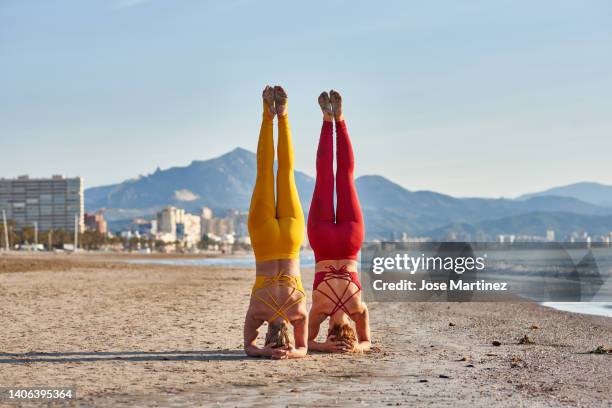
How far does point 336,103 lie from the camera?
14820 mm

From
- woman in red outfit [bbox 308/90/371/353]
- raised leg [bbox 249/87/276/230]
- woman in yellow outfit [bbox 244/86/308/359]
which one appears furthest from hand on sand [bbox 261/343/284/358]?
raised leg [bbox 249/87/276/230]

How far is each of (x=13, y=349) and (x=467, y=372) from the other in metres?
7.70

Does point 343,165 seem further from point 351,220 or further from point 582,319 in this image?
point 582,319

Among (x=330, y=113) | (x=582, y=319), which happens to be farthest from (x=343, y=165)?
(x=582, y=319)

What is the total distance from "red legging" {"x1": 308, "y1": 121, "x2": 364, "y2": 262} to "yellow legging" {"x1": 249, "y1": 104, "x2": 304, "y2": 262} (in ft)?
1.36

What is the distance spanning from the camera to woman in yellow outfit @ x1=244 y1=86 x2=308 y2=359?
1380 centimetres

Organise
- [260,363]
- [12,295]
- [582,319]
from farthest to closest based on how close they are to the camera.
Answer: [12,295] → [582,319] → [260,363]

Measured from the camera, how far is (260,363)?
1327 centimetres

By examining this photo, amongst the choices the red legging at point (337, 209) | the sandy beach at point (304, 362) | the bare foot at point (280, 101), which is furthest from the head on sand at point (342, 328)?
the bare foot at point (280, 101)

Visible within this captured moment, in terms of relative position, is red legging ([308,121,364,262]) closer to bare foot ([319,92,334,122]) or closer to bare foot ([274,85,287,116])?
bare foot ([319,92,334,122])

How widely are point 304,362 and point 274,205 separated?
2.66 m

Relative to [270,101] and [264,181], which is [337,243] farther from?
[270,101]

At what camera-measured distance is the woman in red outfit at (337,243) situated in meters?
14.5

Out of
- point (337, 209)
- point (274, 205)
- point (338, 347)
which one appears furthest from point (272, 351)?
point (337, 209)
